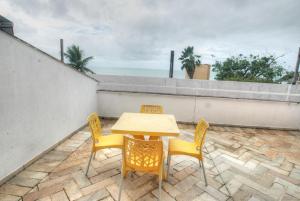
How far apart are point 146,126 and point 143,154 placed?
21.1 inches

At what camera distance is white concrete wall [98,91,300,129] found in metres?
4.54

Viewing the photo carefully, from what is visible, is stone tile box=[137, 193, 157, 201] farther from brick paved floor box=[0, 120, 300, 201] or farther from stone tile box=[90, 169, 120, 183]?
stone tile box=[90, 169, 120, 183]

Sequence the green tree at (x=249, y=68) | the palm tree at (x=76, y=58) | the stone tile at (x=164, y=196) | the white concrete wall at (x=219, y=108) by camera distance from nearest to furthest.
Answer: the stone tile at (x=164, y=196)
the white concrete wall at (x=219, y=108)
the green tree at (x=249, y=68)
the palm tree at (x=76, y=58)

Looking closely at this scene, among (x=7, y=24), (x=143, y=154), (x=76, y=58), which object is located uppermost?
(x=76, y=58)

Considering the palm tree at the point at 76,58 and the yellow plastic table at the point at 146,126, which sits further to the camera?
the palm tree at the point at 76,58

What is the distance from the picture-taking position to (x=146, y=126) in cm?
201

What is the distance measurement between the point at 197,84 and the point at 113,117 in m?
3.19

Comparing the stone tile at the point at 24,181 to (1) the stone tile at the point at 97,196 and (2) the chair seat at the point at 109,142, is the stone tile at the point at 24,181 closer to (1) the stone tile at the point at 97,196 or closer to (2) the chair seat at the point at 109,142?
(1) the stone tile at the point at 97,196

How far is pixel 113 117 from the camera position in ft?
16.3

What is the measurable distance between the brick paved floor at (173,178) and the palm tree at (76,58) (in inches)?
716

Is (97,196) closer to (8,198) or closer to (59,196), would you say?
(59,196)

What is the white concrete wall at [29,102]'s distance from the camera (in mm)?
1812

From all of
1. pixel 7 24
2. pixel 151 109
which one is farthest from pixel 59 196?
pixel 7 24

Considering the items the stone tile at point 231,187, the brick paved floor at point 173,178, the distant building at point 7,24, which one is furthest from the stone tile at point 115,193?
the distant building at point 7,24
